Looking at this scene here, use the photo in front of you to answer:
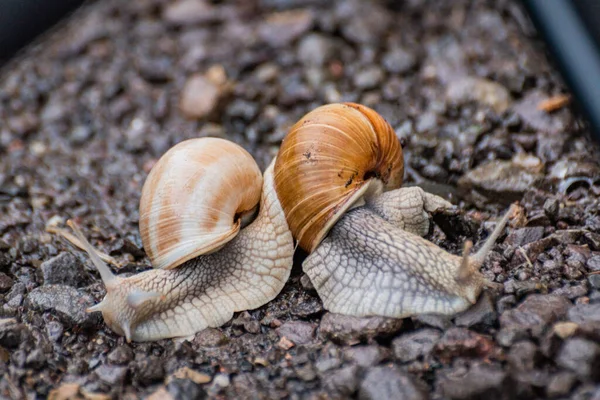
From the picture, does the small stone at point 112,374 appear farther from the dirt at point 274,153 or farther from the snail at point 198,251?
the snail at point 198,251

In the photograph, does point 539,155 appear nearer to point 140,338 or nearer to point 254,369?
point 254,369

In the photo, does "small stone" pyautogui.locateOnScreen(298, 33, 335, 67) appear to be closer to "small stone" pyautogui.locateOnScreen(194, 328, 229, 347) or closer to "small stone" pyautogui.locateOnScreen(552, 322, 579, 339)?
"small stone" pyautogui.locateOnScreen(194, 328, 229, 347)

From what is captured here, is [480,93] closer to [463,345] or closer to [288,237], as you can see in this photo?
[288,237]

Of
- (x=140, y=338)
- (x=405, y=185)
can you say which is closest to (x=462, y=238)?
(x=405, y=185)

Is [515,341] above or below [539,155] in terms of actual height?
above

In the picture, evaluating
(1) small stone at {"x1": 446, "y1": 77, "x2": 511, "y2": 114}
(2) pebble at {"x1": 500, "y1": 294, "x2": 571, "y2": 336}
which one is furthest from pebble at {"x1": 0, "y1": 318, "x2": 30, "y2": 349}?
(1) small stone at {"x1": 446, "y1": 77, "x2": 511, "y2": 114}

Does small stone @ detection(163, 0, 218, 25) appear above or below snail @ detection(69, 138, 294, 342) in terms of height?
above
